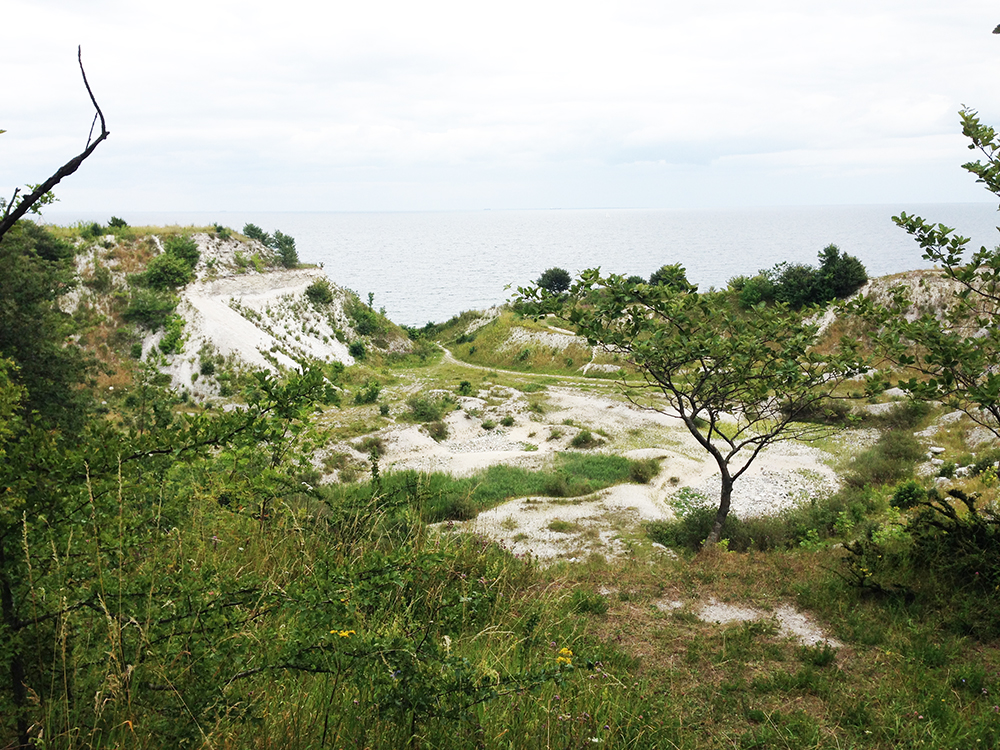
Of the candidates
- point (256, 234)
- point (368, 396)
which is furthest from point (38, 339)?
point (256, 234)

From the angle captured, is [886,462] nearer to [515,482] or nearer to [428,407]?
[515,482]

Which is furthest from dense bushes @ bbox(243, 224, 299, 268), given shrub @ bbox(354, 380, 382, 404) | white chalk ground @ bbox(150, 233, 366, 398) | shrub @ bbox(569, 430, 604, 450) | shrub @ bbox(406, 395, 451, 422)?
shrub @ bbox(569, 430, 604, 450)

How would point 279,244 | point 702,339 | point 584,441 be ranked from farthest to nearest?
point 279,244 < point 584,441 < point 702,339

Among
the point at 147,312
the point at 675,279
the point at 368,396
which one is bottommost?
the point at 368,396

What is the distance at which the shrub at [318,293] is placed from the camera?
149 feet

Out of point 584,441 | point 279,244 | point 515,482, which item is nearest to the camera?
point 515,482

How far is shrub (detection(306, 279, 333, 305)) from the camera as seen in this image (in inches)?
1793

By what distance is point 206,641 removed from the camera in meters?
2.81

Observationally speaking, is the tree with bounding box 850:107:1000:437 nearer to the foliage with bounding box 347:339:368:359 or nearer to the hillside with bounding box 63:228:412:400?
the hillside with bounding box 63:228:412:400

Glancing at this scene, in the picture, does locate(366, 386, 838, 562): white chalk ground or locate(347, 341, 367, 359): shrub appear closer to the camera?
locate(366, 386, 838, 562): white chalk ground

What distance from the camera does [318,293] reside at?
4572cm

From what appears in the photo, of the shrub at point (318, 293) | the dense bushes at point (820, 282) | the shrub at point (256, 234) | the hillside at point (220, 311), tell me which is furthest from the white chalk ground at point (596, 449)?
the shrub at point (256, 234)

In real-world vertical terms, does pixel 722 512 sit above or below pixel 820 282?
below

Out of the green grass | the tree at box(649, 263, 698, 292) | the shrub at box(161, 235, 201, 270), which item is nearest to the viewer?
the tree at box(649, 263, 698, 292)
